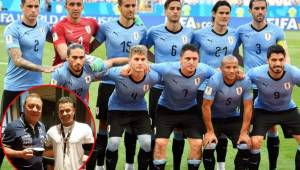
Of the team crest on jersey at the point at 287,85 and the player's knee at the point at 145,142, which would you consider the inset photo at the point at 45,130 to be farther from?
the team crest on jersey at the point at 287,85


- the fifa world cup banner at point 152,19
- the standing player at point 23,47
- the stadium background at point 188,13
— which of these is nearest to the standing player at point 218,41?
the standing player at point 23,47

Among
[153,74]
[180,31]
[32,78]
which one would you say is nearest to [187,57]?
[153,74]

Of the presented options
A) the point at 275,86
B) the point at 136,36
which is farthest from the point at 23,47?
the point at 275,86

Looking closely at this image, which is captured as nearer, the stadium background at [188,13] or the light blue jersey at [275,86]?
the light blue jersey at [275,86]

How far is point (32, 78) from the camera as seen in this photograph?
7.56 meters

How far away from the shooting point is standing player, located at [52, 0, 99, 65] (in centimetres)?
751

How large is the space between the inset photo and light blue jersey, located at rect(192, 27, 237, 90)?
11.9ft

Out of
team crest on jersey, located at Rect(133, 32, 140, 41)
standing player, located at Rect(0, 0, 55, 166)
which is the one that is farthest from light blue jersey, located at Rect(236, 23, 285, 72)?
standing player, located at Rect(0, 0, 55, 166)

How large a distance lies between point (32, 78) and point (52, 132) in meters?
2.84

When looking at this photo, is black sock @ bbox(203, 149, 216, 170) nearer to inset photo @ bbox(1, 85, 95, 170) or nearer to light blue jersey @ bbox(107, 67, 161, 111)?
light blue jersey @ bbox(107, 67, 161, 111)

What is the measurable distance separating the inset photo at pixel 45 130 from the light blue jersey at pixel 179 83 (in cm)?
259

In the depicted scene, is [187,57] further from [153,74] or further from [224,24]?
[224,24]

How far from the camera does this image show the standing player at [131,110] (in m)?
7.21

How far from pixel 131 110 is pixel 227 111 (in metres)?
1.29
